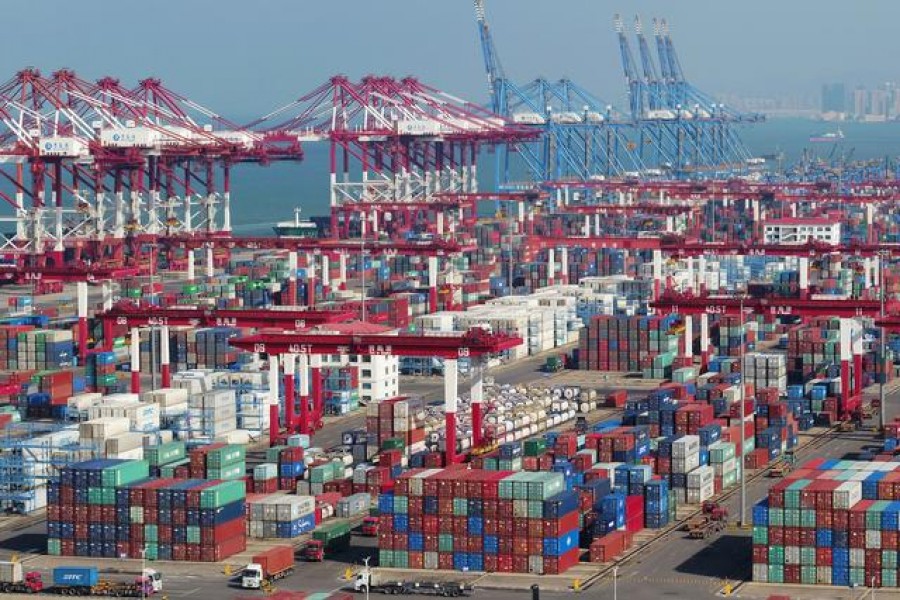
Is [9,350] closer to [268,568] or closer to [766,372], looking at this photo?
[766,372]

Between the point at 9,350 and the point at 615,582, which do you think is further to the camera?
the point at 9,350

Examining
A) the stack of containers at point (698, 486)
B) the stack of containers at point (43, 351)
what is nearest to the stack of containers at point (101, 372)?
the stack of containers at point (43, 351)

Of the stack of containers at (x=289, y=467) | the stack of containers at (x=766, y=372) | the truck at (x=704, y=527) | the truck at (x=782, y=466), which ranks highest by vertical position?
the stack of containers at (x=766, y=372)

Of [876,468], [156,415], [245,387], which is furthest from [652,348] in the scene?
[876,468]

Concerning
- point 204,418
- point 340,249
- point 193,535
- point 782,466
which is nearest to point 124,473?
point 193,535

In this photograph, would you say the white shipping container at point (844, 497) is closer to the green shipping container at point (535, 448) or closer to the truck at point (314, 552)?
the green shipping container at point (535, 448)

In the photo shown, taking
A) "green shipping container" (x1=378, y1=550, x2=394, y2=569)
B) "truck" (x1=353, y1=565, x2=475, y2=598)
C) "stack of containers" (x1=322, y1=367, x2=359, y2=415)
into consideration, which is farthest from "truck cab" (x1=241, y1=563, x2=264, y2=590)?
"stack of containers" (x1=322, y1=367, x2=359, y2=415)

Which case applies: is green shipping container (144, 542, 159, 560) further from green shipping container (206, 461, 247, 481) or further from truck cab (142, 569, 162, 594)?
green shipping container (206, 461, 247, 481)
